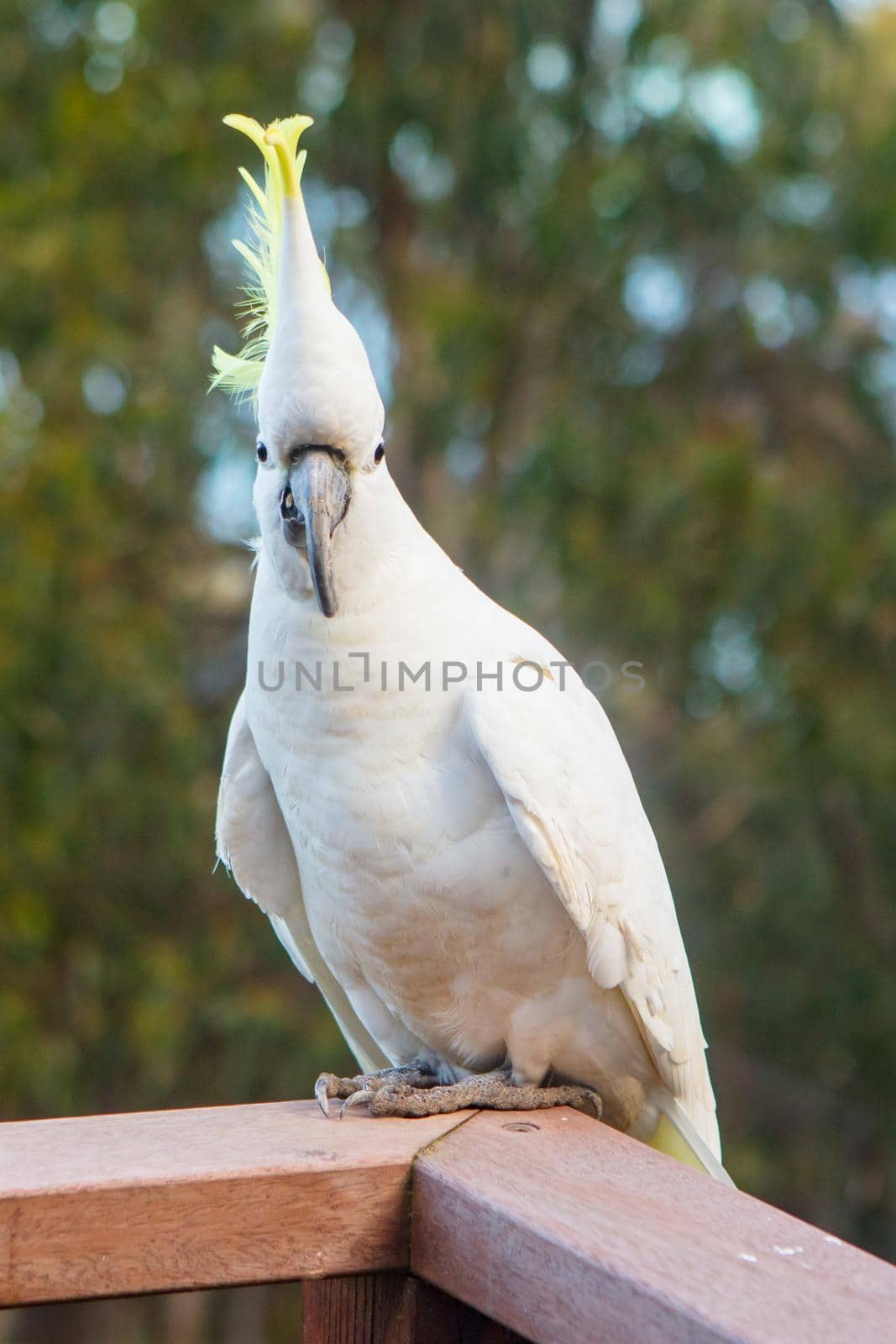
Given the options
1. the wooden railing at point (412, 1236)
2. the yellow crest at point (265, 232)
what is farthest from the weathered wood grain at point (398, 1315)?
the yellow crest at point (265, 232)

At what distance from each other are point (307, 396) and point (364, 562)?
182 millimetres

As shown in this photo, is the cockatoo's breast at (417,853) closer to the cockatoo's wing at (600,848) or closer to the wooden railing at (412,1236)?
the cockatoo's wing at (600,848)

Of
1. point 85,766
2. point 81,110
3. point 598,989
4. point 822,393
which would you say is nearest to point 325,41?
point 81,110

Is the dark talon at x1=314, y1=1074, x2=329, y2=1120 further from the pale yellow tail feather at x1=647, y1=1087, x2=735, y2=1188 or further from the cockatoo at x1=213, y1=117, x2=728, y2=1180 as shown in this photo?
the pale yellow tail feather at x1=647, y1=1087, x2=735, y2=1188

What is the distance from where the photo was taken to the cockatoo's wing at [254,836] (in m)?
1.60

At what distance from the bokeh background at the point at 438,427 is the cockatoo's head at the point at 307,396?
1.87m

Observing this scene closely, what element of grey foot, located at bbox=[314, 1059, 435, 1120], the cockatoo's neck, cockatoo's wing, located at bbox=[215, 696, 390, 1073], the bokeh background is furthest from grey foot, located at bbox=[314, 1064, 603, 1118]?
the bokeh background

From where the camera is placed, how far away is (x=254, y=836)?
5.30ft

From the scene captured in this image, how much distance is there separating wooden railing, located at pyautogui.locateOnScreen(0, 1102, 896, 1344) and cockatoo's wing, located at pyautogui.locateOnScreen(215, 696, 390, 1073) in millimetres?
524

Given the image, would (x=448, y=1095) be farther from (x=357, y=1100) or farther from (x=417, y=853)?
(x=417, y=853)

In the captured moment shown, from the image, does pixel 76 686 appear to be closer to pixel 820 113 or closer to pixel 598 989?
pixel 598 989

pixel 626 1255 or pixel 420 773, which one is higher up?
pixel 420 773

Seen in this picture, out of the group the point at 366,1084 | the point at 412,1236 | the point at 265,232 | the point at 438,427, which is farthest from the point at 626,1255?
the point at 438,427

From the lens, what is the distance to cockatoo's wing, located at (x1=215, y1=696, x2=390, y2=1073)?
1597 mm
